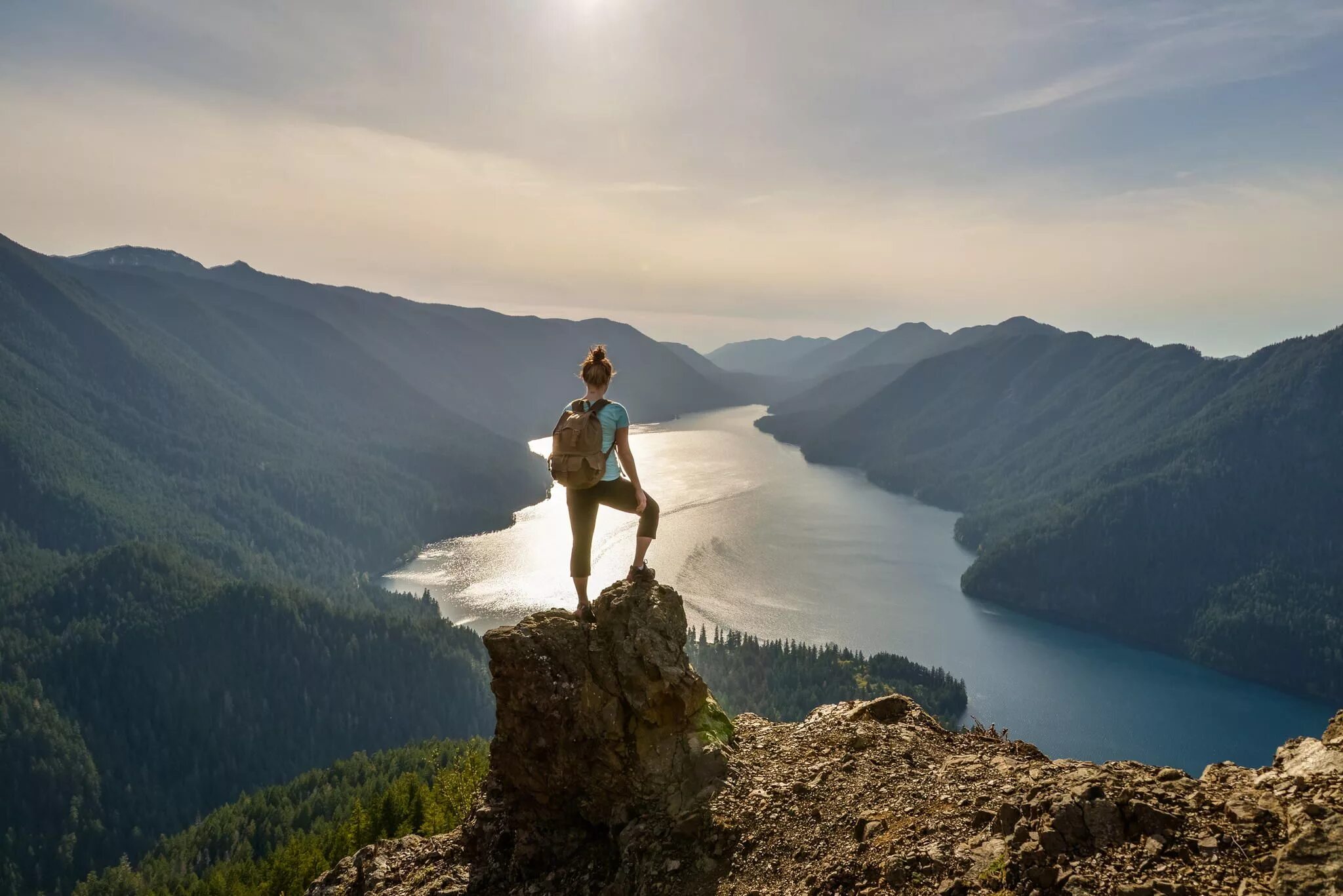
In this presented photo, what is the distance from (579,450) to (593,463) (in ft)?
0.94

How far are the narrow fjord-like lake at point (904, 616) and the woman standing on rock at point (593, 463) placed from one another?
297ft

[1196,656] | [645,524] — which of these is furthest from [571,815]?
[1196,656]

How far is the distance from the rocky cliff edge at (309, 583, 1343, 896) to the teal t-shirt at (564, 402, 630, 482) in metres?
2.23

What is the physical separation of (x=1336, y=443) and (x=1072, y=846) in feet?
740

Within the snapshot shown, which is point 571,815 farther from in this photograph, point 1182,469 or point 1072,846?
point 1182,469

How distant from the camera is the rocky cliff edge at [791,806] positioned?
6711 mm

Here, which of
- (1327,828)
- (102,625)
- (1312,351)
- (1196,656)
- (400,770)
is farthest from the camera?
(1312,351)

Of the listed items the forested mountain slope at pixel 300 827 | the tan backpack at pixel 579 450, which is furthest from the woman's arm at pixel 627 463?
the forested mountain slope at pixel 300 827

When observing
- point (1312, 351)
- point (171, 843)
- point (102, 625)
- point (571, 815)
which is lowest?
point (171, 843)

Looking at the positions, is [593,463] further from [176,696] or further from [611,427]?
[176,696]

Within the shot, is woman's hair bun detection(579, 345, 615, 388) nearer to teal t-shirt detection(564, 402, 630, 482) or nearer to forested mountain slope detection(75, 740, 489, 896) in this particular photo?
teal t-shirt detection(564, 402, 630, 482)

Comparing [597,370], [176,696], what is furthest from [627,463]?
[176,696]

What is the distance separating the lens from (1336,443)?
565 feet

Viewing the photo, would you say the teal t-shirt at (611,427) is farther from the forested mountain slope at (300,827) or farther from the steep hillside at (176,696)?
the steep hillside at (176,696)
